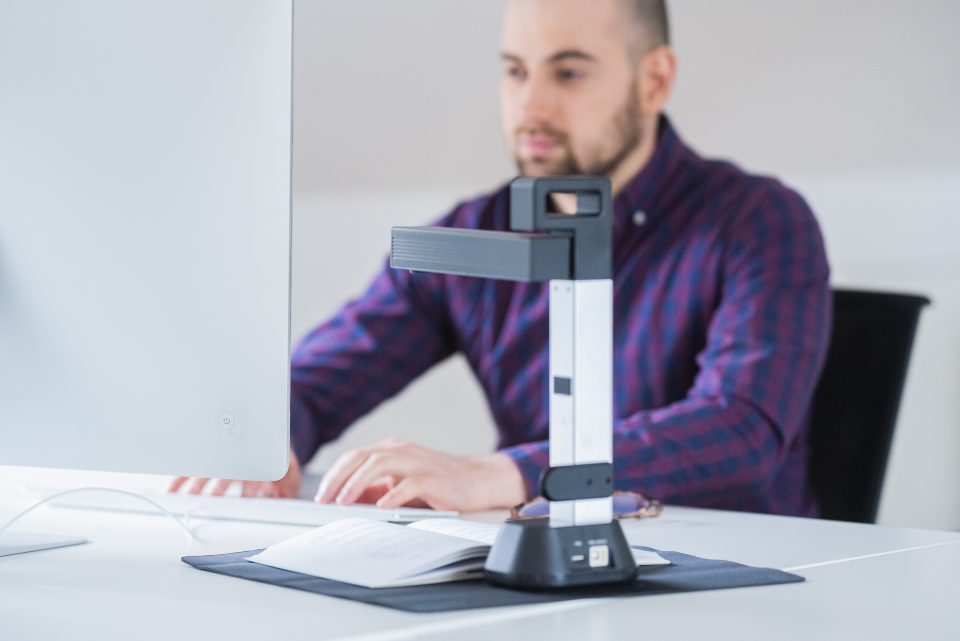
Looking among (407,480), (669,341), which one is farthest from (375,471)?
(669,341)

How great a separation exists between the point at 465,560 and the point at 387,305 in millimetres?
1247

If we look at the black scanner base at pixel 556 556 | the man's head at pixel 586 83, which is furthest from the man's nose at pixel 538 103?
the black scanner base at pixel 556 556

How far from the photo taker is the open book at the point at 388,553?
3.45 ft

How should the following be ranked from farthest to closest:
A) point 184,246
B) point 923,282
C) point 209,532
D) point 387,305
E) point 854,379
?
1. point 923,282
2. point 387,305
3. point 854,379
4. point 209,532
5. point 184,246

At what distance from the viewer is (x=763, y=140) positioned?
9.34 feet

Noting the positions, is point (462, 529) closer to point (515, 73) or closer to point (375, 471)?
point (375, 471)

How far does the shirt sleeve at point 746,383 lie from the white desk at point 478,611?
35 centimetres

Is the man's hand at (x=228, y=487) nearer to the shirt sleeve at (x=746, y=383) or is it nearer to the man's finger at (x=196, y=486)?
the man's finger at (x=196, y=486)

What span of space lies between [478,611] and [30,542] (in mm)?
504

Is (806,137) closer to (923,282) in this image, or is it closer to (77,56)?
(923,282)

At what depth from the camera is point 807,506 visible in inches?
77.9

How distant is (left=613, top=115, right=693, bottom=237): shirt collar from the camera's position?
219 centimetres

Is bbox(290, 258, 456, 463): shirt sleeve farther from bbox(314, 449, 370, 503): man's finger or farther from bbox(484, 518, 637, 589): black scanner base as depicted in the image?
bbox(484, 518, 637, 589): black scanner base

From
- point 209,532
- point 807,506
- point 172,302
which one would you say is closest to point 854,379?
point 807,506
